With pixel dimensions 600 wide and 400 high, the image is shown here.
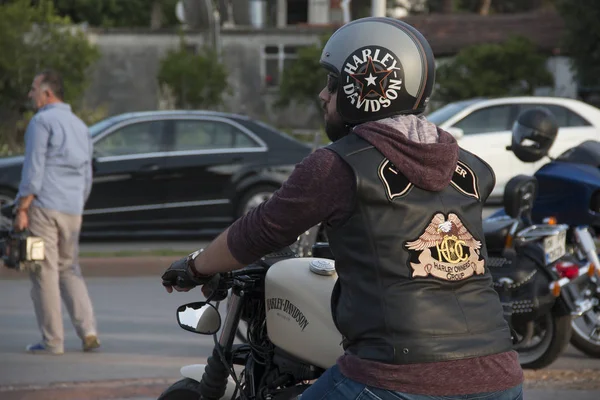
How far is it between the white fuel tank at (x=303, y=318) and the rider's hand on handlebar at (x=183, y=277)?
0.78 feet

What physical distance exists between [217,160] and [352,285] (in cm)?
1031

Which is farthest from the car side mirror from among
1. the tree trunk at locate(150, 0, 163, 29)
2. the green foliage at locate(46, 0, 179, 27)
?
the tree trunk at locate(150, 0, 163, 29)

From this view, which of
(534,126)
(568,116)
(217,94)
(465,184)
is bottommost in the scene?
(217,94)

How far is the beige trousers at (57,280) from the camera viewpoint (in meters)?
7.16

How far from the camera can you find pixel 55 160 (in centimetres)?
721

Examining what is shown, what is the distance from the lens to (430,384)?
2.74m

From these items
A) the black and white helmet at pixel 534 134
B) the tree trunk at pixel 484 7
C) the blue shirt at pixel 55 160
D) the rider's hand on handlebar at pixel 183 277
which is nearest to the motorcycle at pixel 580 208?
the black and white helmet at pixel 534 134

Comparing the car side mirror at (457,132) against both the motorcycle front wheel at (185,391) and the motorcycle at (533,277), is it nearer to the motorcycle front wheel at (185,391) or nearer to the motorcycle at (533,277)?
the motorcycle at (533,277)

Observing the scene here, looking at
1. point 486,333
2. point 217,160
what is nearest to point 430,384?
point 486,333

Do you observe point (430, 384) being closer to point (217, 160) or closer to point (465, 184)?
point (465, 184)

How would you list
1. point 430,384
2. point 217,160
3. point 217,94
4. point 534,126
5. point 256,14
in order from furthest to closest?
point 256,14, point 217,94, point 217,160, point 534,126, point 430,384

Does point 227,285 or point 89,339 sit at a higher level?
point 227,285

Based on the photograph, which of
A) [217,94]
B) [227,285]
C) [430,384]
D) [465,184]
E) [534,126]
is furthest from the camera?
[217,94]

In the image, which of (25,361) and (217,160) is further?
(217,160)
